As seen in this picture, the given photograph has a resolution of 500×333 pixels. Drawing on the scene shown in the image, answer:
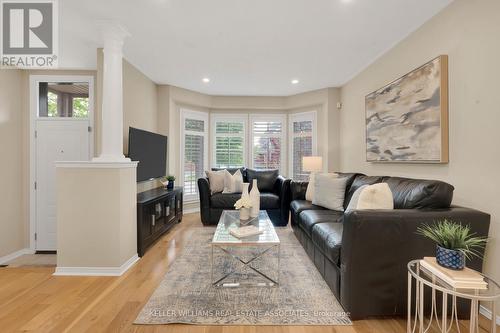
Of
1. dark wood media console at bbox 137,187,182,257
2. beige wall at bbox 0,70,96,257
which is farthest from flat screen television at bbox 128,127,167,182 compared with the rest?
beige wall at bbox 0,70,96,257

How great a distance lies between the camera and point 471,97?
197 cm

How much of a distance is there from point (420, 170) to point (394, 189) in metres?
0.46

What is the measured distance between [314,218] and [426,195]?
3.73ft

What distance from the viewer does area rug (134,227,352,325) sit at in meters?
1.76

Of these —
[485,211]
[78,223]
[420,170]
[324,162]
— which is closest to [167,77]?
[78,223]

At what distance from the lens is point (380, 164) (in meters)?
3.37

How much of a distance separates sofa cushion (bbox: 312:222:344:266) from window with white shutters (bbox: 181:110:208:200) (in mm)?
3506

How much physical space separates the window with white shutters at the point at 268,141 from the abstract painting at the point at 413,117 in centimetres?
256

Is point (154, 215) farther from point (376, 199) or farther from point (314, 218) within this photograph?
point (376, 199)

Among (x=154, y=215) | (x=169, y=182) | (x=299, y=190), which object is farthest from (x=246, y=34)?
(x=169, y=182)

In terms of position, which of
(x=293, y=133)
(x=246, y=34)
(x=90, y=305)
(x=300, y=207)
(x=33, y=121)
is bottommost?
(x=90, y=305)

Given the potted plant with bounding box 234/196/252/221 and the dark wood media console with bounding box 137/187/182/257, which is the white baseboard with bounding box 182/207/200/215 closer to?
the dark wood media console with bounding box 137/187/182/257

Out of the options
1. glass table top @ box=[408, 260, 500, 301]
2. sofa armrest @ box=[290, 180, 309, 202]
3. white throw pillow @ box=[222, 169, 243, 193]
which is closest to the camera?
glass table top @ box=[408, 260, 500, 301]

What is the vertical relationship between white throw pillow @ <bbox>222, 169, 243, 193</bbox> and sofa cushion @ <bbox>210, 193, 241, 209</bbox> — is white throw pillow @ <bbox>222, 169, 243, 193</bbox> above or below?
above
